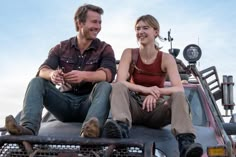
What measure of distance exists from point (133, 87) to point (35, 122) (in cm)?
94

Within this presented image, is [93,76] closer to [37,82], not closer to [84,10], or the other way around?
[37,82]

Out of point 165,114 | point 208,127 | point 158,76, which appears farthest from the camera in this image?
point 208,127

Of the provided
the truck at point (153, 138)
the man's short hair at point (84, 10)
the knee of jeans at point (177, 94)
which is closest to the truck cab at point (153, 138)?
the truck at point (153, 138)

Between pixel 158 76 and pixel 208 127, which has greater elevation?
pixel 158 76

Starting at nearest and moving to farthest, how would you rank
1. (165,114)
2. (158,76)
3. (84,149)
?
(84,149) < (165,114) < (158,76)

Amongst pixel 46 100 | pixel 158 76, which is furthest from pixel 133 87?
pixel 46 100

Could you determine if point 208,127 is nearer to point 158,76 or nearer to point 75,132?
point 158,76

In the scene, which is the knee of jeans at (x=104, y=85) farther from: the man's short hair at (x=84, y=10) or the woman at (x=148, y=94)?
the man's short hair at (x=84, y=10)

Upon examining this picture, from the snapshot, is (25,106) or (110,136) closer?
(110,136)

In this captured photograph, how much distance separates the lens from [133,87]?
16.0 feet

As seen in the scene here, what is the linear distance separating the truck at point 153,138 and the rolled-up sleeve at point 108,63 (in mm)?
525

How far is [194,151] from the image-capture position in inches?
170

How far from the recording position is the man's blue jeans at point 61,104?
178 inches

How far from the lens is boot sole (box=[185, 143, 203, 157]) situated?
430cm
